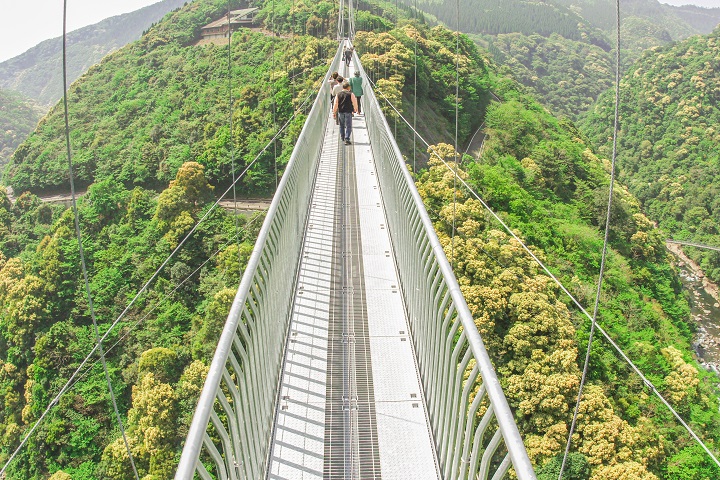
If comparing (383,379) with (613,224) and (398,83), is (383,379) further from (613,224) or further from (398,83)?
(613,224)

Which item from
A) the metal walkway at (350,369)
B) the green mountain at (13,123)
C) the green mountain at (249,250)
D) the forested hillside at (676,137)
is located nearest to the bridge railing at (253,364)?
the metal walkway at (350,369)

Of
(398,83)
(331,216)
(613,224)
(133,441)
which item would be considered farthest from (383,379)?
(613,224)

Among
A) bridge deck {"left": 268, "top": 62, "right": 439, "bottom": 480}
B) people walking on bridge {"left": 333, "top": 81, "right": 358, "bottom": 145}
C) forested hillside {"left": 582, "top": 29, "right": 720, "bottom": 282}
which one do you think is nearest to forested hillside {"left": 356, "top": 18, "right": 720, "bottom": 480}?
people walking on bridge {"left": 333, "top": 81, "right": 358, "bottom": 145}

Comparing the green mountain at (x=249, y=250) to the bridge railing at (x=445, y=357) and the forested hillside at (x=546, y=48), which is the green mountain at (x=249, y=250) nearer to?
the bridge railing at (x=445, y=357)

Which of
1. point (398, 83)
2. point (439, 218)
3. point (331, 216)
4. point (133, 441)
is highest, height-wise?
point (398, 83)

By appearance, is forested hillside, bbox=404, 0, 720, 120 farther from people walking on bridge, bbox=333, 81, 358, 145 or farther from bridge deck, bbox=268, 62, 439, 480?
bridge deck, bbox=268, 62, 439, 480

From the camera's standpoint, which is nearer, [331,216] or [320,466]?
[320,466]

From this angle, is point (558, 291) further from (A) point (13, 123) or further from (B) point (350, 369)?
(A) point (13, 123)
